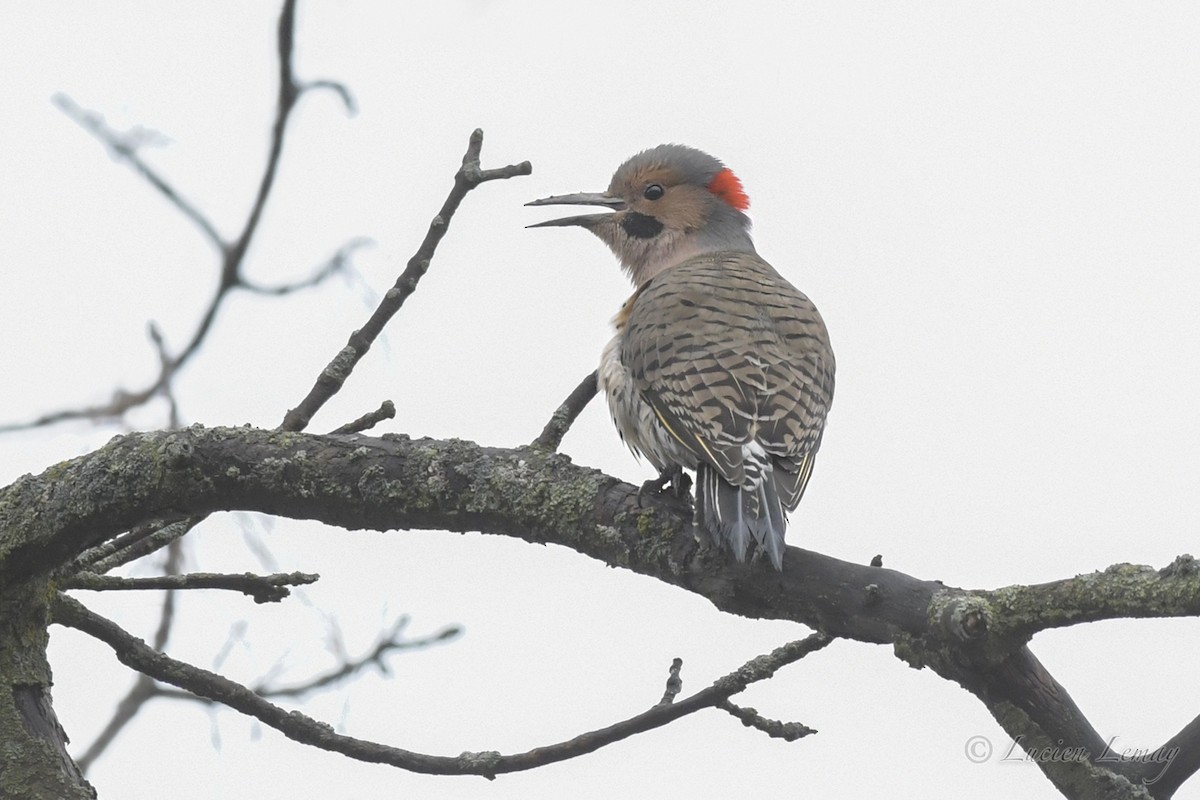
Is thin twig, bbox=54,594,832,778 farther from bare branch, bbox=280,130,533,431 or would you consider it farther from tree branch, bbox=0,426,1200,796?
bare branch, bbox=280,130,533,431

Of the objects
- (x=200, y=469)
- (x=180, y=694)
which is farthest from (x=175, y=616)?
(x=200, y=469)

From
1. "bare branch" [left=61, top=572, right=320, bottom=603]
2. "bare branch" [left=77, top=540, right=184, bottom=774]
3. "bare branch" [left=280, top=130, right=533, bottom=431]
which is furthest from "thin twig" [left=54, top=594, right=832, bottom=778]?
"bare branch" [left=77, top=540, right=184, bottom=774]

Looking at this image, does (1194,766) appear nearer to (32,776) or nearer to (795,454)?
(795,454)

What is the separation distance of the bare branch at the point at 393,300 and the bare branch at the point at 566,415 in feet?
1.57

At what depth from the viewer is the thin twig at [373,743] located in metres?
3.05

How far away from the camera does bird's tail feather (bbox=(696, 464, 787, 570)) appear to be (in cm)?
306

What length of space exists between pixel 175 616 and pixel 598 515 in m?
2.06

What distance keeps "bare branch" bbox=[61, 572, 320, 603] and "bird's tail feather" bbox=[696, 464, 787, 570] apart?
906 mm

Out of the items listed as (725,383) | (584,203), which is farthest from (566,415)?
(584,203)

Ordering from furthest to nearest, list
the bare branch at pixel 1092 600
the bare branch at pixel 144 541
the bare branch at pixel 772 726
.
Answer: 1. the bare branch at pixel 144 541
2. the bare branch at pixel 772 726
3. the bare branch at pixel 1092 600

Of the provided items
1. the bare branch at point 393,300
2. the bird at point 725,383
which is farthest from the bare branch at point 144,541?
the bird at point 725,383

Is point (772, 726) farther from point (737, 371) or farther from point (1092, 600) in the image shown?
point (737, 371)

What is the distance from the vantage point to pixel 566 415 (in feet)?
11.7

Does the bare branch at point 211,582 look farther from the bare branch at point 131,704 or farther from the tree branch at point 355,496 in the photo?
the bare branch at point 131,704
